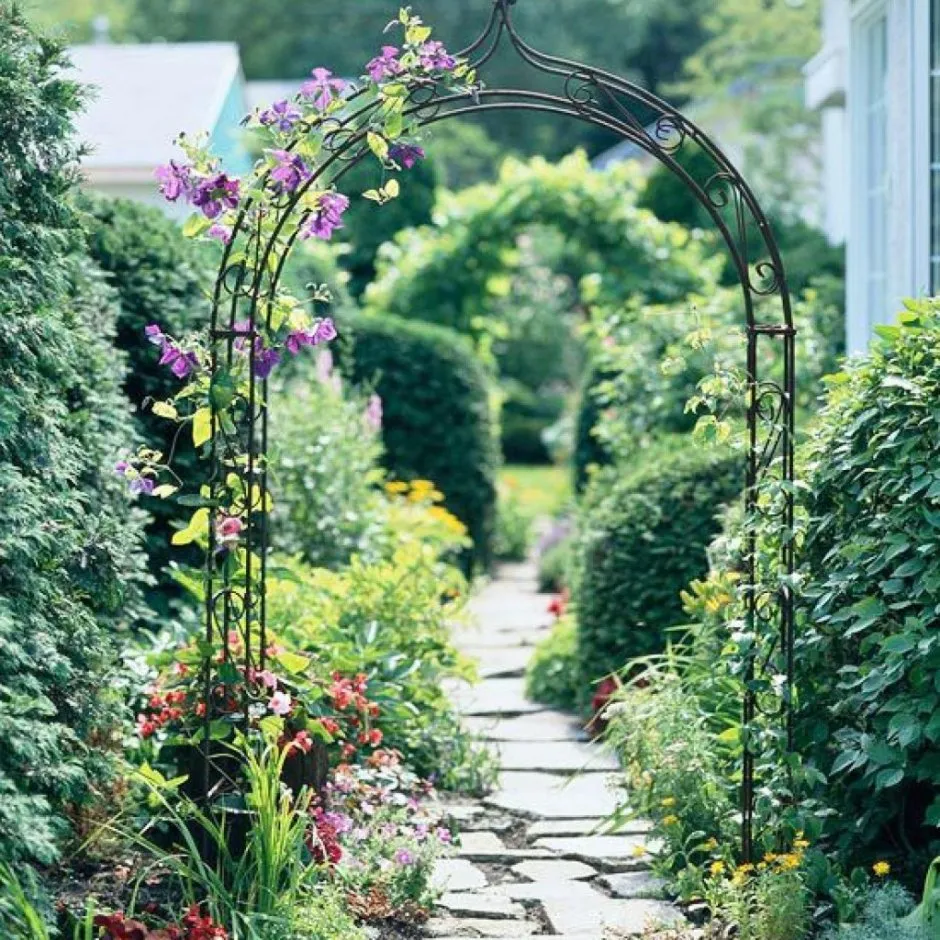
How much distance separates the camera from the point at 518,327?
21484 mm

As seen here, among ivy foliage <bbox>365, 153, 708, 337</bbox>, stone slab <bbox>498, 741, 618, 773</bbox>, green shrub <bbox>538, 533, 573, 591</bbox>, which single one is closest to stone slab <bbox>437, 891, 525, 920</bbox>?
stone slab <bbox>498, 741, 618, 773</bbox>

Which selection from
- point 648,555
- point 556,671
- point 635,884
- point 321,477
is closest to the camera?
point 635,884

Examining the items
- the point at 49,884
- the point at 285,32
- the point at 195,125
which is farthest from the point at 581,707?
the point at 285,32

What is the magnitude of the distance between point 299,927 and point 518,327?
57.9ft

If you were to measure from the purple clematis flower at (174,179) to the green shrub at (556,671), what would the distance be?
3.28 meters

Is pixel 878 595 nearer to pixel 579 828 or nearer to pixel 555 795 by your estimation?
pixel 579 828

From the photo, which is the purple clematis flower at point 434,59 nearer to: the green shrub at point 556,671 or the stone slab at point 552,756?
the stone slab at point 552,756

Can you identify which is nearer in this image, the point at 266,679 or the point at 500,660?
the point at 266,679

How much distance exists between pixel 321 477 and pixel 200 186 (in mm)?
3735

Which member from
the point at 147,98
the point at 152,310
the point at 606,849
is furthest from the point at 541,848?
the point at 147,98

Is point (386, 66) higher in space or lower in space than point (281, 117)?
higher

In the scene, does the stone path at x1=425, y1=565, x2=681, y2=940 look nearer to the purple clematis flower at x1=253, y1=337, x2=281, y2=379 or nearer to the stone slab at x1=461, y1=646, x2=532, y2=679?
the stone slab at x1=461, y1=646, x2=532, y2=679

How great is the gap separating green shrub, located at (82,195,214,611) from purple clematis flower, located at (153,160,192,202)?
1.84 m

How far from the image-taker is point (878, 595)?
176 inches
